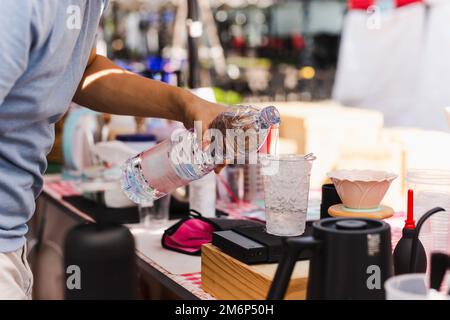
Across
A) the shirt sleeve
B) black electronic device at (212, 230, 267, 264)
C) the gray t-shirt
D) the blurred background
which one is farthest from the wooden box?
the blurred background

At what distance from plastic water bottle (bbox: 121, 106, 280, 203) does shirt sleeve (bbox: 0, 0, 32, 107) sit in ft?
1.49

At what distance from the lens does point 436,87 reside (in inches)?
151

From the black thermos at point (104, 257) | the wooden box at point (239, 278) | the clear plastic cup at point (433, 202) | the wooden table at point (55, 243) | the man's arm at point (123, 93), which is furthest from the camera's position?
the wooden table at point (55, 243)

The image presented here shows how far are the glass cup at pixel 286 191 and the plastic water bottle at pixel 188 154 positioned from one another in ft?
0.23

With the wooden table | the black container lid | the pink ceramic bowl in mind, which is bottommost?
the wooden table

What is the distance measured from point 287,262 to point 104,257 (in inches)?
12.8

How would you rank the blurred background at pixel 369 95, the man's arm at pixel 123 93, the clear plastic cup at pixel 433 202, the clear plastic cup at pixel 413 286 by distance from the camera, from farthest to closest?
the blurred background at pixel 369 95 < the man's arm at pixel 123 93 < the clear plastic cup at pixel 433 202 < the clear plastic cup at pixel 413 286

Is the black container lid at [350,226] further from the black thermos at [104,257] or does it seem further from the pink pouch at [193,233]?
the pink pouch at [193,233]

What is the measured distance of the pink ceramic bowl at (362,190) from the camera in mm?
1402

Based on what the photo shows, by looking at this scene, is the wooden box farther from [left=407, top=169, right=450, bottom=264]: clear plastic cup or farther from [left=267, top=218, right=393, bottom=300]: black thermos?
[left=407, top=169, right=450, bottom=264]: clear plastic cup

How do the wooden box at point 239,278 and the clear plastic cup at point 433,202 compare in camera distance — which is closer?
the wooden box at point 239,278

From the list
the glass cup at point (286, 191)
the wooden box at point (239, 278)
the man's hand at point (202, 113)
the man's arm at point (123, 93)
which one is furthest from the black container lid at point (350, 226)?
the man's arm at point (123, 93)

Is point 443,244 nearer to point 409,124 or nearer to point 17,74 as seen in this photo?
point 17,74

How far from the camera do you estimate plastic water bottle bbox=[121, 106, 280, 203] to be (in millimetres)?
1421
